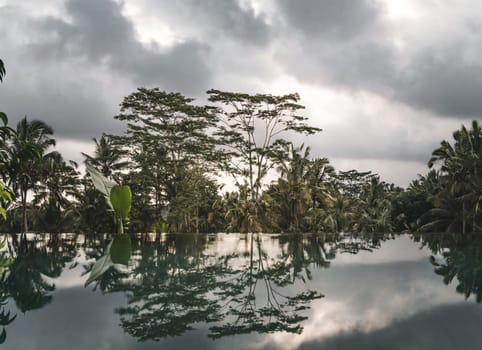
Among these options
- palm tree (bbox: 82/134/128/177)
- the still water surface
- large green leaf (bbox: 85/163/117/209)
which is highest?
palm tree (bbox: 82/134/128/177)

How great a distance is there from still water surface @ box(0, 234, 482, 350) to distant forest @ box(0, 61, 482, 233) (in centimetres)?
1197

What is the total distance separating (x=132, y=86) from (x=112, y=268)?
14005mm

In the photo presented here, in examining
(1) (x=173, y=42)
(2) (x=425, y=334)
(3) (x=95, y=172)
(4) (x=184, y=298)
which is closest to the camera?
(2) (x=425, y=334)

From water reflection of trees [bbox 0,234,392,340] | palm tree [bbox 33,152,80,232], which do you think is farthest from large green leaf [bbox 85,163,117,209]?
palm tree [bbox 33,152,80,232]

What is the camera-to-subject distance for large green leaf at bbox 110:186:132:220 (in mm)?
12648

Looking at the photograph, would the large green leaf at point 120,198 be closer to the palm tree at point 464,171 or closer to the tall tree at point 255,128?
the tall tree at point 255,128

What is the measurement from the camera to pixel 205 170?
21.1 m

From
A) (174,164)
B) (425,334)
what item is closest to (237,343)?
(425,334)

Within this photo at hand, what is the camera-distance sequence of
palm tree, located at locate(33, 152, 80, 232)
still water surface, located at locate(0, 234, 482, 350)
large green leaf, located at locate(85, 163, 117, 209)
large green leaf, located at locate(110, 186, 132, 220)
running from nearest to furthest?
still water surface, located at locate(0, 234, 482, 350) → large green leaf, located at locate(85, 163, 117, 209) → large green leaf, located at locate(110, 186, 132, 220) → palm tree, located at locate(33, 152, 80, 232)

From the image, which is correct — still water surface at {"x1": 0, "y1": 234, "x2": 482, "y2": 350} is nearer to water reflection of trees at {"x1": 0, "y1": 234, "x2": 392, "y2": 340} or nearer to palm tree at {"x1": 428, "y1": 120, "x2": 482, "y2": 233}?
water reflection of trees at {"x1": 0, "y1": 234, "x2": 392, "y2": 340}

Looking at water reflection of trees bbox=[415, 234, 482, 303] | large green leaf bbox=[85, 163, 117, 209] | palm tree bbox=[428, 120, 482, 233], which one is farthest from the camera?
palm tree bbox=[428, 120, 482, 233]

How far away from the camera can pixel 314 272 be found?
21.0 ft

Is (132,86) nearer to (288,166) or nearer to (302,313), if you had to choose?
(288,166)

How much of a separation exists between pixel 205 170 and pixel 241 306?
678 inches
